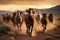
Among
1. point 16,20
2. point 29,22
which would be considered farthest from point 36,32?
point 16,20

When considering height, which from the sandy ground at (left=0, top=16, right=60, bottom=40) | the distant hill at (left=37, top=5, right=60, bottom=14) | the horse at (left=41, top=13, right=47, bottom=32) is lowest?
the sandy ground at (left=0, top=16, right=60, bottom=40)

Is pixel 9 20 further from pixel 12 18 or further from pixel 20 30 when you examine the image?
pixel 20 30

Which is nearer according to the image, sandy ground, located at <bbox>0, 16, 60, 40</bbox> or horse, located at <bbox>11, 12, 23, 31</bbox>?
sandy ground, located at <bbox>0, 16, 60, 40</bbox>

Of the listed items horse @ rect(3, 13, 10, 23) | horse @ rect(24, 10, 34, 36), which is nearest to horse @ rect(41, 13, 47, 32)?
horse @ rect(24, 10, 34, 36)

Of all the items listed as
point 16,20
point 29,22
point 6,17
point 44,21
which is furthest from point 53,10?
point 6,17

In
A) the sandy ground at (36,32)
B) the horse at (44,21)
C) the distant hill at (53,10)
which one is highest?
the distant hill at (53,10)

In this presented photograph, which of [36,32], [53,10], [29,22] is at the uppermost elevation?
[53,10]

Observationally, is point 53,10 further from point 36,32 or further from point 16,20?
point 16,20

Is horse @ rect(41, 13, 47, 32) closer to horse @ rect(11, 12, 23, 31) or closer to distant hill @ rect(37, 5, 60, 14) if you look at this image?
distant hill @ rect(37, 5, 60, 14)

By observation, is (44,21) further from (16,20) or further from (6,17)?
(6,17)

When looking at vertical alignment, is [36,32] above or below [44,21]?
below

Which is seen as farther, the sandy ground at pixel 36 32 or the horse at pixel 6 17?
the horse at pixel 6 17

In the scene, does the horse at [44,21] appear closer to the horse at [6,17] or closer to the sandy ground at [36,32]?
the sandy ground at [36,32]

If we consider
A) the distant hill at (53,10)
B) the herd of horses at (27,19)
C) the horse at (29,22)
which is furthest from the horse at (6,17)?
the distant hill at (53,10)
